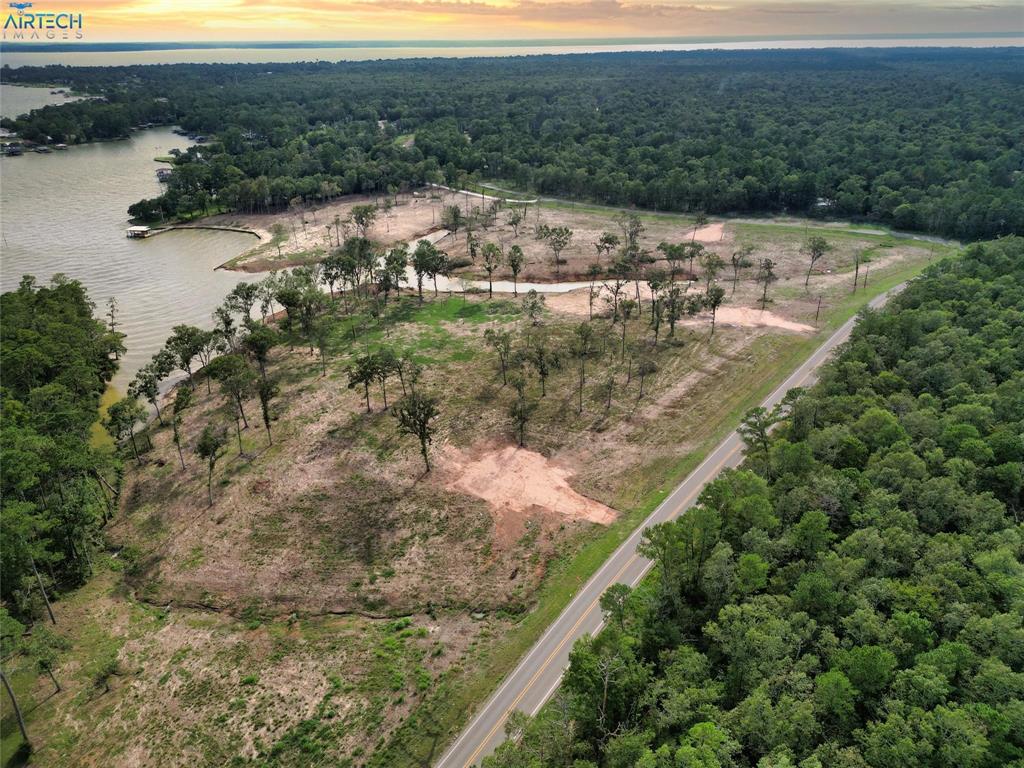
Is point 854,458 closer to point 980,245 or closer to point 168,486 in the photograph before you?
point 168,486

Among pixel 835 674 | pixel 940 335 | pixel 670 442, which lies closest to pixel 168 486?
pixel 670 442

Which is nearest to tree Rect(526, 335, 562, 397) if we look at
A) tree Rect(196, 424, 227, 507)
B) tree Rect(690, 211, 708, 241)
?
tree Rect(196, 424, 227, 507)

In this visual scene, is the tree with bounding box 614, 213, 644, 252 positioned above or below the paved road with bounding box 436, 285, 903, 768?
above

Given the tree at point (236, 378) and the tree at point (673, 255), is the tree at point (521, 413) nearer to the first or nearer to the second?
the tree at point (236, 378)

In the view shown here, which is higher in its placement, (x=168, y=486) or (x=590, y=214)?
(x=590, y=214)

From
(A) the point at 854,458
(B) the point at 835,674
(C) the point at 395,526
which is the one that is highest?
(A) the point at 854,458

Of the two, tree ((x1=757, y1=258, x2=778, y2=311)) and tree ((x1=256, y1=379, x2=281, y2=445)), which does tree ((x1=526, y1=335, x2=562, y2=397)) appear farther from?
tree ((x1=757, y1=258, x2=778, y2=311))

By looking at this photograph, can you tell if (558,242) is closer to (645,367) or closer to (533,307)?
(533,307)
